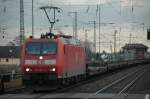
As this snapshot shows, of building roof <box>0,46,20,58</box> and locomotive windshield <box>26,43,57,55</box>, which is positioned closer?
locomotive windshield <box>26,43,57,55</box>

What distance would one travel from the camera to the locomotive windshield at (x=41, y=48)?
31288 millimetres

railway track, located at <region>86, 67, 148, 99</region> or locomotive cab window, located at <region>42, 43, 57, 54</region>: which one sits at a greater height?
locomotive cab window, located at <region>42, 43, 57, 54</region>

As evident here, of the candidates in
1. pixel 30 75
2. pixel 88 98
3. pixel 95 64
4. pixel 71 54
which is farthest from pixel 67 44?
pixel 95 64

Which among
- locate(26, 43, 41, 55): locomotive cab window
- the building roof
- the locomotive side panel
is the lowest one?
the building roof

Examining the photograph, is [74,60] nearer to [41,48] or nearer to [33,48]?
[41,48]

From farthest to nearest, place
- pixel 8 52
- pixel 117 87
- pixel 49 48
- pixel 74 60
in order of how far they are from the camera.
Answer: pixel 8 52, pixel 74 60, pixel 117 87, pixel 49 48

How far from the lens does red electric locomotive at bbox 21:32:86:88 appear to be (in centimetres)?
3028

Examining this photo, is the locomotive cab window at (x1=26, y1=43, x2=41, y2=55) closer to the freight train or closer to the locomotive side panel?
the freight train

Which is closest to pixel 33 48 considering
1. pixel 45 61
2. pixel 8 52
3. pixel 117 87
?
pixel 45 61

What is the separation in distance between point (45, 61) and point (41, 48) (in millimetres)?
1033

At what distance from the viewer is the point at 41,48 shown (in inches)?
1240

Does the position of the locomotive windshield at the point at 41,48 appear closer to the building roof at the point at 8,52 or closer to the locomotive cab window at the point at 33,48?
the locomotive cab window at the point at 33,48

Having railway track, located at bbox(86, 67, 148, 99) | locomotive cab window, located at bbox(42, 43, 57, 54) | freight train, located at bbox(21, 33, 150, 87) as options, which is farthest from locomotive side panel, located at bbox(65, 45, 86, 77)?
railway track, located at bbox(86, 67, 148, 99)

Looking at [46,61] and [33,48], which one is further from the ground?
[33,48]
